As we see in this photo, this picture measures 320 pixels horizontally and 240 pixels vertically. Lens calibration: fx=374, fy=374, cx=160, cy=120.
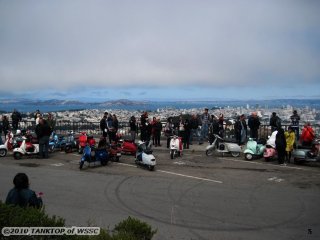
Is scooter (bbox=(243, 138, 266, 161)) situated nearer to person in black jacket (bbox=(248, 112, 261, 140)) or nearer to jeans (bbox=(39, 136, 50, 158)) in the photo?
person in black jacket (bbox=(248, 112, 261, 140))

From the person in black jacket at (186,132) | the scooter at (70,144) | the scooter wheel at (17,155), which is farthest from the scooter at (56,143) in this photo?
the person in black jacket at (186,132)

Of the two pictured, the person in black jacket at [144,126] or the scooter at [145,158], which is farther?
the person in black jacket at [144,126]

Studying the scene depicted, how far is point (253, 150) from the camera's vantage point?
17.7m

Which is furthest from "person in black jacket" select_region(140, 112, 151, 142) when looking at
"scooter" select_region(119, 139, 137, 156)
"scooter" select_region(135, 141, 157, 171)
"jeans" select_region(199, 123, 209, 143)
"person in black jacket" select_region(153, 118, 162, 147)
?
"scooter" select_region(135, 141, 157, 171)

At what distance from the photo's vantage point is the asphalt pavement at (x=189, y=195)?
880cm

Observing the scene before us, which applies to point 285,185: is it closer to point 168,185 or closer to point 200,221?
point 168,185

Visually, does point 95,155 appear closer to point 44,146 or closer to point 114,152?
point 114,152

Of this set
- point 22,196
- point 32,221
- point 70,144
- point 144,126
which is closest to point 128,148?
point 144,126

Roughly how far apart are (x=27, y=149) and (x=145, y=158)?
6.48 metres

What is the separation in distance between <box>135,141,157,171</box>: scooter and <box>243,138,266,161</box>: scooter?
4.73 meters

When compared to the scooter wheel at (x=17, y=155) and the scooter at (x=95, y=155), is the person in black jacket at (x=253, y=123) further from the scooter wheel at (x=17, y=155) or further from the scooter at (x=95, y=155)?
the scooter wheel at (x=17, y=155)

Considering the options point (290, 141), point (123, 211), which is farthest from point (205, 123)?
point (123, 211)

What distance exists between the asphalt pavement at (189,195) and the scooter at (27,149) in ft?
1.60

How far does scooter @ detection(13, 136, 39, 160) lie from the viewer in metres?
18.1
